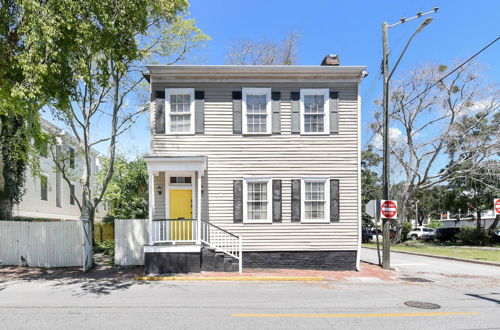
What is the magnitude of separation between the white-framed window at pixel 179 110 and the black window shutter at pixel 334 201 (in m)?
5.65

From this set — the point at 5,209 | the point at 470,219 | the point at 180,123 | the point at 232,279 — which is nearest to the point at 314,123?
the point at 180,123

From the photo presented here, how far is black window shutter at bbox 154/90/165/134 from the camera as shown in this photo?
1248cm

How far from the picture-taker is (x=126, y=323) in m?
6.11

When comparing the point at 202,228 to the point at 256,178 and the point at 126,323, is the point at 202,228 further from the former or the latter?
the point at 126,323

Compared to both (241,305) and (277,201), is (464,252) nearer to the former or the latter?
(277,201)

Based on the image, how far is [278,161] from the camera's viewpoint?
41.5ft

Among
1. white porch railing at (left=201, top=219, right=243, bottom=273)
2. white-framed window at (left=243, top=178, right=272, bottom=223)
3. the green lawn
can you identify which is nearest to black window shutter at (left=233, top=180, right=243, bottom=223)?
white-framed window at (left=243, top=178, right=272, bottom=223)

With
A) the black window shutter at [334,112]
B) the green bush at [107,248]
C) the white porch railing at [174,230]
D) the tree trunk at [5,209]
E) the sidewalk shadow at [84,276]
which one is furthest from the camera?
the tree trunk at [5,209]

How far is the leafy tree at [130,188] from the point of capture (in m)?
19.0

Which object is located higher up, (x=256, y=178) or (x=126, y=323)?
(x=256, y=178)

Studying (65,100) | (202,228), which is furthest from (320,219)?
(65,100)

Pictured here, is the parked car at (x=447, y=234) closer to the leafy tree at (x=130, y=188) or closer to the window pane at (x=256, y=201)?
the window pane at (x=256, y=201)

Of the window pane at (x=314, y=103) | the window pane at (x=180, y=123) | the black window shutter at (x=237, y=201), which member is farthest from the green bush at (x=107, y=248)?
the window pane at (x=314, y=103)

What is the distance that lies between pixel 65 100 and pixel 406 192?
26490 millimetres
